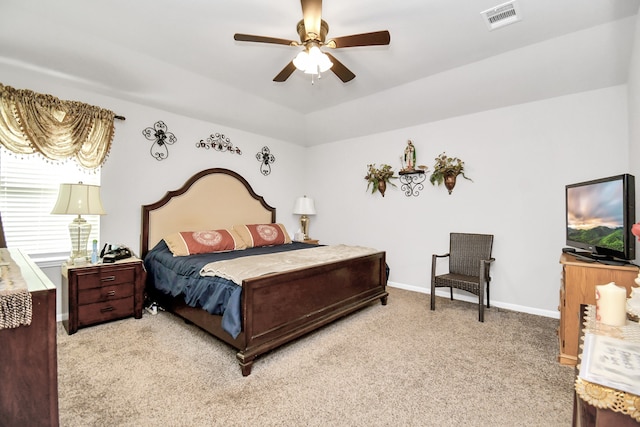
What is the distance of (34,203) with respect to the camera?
9.56ft

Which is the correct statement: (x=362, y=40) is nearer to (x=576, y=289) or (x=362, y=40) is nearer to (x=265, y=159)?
(x=576, y=289)

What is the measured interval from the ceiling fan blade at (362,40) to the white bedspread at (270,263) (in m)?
1.80

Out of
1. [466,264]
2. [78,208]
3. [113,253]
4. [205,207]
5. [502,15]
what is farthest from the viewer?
[205,207]

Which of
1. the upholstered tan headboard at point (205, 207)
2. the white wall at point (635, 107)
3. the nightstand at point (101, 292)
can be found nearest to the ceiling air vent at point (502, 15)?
the white wall at point (635, 107)

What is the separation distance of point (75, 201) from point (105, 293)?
3.03 feet

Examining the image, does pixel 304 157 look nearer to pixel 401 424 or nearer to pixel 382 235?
pixel 382 235

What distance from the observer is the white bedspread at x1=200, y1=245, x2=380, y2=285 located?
2.33 meters

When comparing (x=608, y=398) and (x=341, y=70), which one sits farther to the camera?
(x=341, y=70)

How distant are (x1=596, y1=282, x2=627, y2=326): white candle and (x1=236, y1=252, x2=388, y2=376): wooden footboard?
1902 mm

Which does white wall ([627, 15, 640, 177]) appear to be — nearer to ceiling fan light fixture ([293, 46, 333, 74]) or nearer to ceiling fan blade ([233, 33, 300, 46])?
ceiling fan light fixture ([293, 46, 333, 74])

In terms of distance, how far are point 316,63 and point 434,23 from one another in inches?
43.8

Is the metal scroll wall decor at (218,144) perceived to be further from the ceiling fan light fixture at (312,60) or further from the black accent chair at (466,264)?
the black accent chair at (466,264)

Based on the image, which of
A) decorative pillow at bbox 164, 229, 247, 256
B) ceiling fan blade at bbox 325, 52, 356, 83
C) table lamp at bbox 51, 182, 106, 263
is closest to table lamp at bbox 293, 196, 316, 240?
decorative pillow at bbox 164, 229, 247, 256

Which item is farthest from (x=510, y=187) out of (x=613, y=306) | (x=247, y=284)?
(x=247, y=284)
